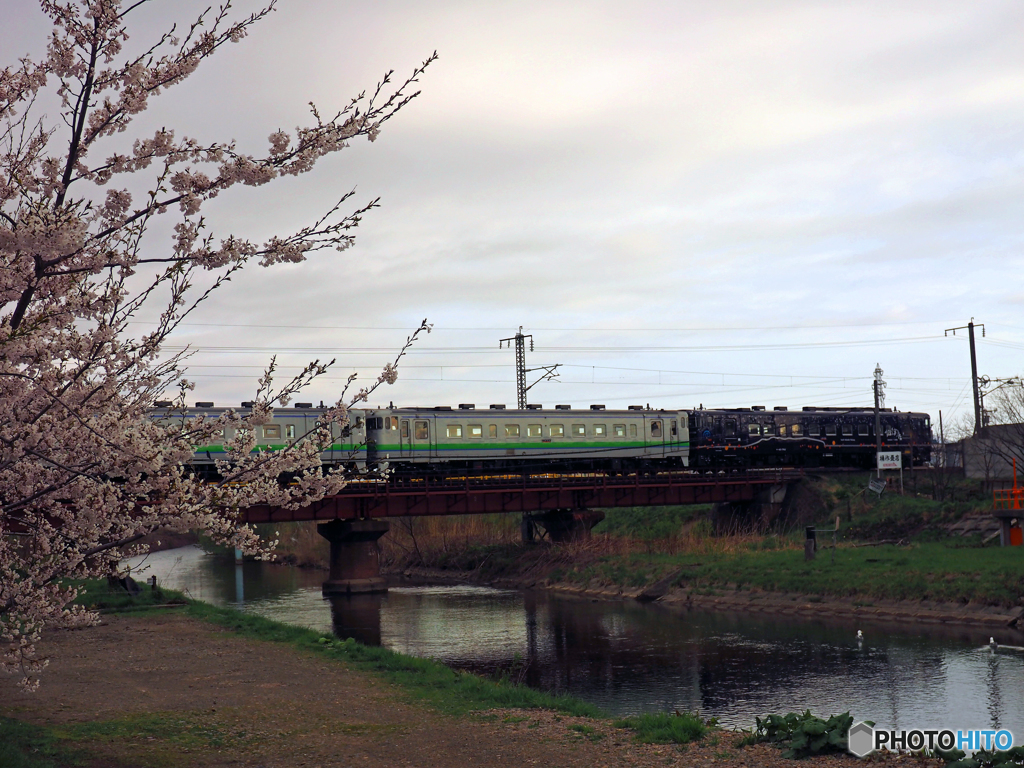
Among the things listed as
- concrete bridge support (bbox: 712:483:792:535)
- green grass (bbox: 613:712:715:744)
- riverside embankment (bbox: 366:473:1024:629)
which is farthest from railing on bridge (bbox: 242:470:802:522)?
green grass (bbox: 613:712:715:744)

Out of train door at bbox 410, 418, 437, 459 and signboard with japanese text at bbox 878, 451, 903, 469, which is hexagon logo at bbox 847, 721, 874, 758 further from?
signboard with japanese text at bbox 878, 451, 903, 469

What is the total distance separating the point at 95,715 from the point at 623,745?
8.35m

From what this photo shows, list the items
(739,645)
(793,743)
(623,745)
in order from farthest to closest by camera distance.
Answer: (739,645) < (623,745) < (793,743)

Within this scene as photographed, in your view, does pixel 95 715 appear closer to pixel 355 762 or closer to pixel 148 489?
pixel 355 762

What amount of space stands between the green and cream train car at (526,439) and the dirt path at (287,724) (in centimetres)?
2412

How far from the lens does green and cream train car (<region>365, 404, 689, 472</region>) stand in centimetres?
4462

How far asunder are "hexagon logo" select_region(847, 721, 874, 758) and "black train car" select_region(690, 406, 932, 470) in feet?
136

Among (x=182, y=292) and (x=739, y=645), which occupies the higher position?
(x=182, y=292)

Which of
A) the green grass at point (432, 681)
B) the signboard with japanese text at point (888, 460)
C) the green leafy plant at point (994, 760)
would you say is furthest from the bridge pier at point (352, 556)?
the green leafy plant at point (994, 760)

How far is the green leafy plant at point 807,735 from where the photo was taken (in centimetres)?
1155

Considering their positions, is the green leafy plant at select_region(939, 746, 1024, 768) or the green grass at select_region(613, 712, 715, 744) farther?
the green grass at select_region(613, 712, 715, 744)

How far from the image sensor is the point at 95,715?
580 inches

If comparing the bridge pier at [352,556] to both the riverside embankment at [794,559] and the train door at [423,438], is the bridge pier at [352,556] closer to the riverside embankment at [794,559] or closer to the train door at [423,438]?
the train door at [423,438]

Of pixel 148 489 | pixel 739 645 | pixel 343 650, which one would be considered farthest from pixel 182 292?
pixel 739 645
